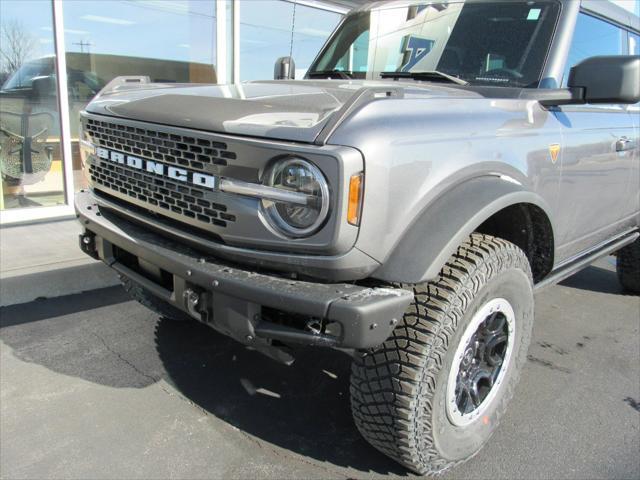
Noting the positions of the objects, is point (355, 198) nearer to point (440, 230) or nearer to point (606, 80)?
point (440, 230)

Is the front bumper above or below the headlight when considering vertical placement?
below

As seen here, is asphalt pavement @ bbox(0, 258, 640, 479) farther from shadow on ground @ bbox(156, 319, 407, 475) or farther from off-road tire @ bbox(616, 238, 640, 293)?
off-road tire @ bbox(616, 238, 640, 293)

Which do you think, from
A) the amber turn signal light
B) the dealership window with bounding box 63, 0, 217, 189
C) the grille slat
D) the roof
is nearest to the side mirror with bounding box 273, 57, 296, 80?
the roof

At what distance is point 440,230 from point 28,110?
568 cm

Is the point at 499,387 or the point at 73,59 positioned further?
the point at 73,59

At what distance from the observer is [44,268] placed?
4.52 metres

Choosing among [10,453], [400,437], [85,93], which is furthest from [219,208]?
[85,93]

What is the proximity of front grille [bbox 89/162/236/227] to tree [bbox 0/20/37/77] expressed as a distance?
163 inches

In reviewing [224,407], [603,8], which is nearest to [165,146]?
[224,407]

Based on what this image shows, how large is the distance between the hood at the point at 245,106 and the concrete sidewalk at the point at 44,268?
2.11 m

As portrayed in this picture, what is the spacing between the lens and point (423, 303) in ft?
6.62

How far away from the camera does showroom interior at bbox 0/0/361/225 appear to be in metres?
5.95

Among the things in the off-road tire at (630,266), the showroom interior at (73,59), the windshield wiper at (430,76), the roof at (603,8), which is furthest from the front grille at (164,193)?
the off-road tire at (630,266)

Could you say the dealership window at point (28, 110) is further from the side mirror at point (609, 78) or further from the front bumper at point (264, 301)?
the side mirror at point (609, 78)
